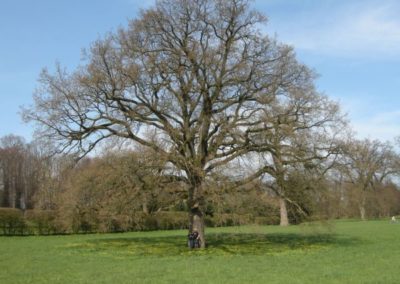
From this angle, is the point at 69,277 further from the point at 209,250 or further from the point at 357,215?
the point at 357,215

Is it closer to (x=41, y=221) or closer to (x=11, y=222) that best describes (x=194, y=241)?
(x=11, y=222)

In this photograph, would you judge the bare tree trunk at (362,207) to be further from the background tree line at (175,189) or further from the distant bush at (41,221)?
the background tree line at (175,189)

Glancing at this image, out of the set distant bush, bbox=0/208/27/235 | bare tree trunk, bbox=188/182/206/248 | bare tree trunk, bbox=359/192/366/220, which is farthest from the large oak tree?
bare tree trunk, bbox=359/192/366/220

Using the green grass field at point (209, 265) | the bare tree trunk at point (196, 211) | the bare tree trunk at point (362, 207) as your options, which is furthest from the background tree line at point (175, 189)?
the bare tree trunk at point (362, 207)

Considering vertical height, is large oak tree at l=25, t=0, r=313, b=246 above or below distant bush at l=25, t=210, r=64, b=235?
above

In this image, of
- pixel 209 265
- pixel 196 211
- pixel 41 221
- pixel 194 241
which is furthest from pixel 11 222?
pixel 209 265

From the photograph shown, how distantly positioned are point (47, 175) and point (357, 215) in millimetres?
60900

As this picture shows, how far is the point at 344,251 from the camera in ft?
72.4

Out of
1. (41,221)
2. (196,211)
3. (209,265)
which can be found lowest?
(209,265)

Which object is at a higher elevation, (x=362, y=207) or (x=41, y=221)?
(x=41, y=221)

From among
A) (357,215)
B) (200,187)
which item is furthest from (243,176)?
(357,215)

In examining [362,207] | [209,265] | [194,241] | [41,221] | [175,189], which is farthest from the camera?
[362,207]

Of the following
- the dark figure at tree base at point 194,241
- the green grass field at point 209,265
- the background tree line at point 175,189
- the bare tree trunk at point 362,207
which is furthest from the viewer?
the bare tree trunk at point 362,207

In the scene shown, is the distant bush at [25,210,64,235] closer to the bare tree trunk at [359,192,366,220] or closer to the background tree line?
the background tree line
